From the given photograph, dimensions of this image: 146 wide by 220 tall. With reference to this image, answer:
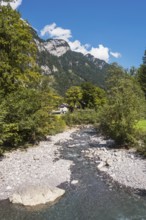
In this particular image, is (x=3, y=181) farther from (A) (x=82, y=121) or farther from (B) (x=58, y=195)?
(A) (x=82, y=121)

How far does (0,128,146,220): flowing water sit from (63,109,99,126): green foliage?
116 ft

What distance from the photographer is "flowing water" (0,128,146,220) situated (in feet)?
42.9

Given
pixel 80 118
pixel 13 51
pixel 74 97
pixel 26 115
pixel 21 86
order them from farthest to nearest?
1. pixel 74 97
2. pixel 80 118
3. pixel 21 86
4. pixel 13 51
5. pixel 26 115

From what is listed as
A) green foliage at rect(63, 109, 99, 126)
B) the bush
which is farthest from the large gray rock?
green foliage at rect(63, 109, 99, 126)

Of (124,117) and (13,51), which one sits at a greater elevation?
(13,51)

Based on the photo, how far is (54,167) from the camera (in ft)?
68.5

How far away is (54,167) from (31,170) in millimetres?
1912

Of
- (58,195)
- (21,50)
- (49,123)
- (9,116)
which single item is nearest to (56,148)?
(49,123)

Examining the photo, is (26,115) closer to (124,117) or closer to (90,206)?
(124,117)

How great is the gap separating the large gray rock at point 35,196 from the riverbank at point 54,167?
0.81 m

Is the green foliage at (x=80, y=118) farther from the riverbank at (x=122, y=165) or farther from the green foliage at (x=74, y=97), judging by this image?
the riverbank at (x=122, y=165)

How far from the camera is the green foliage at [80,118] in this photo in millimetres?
54000

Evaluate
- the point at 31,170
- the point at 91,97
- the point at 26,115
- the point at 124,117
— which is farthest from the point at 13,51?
the point at 91,97

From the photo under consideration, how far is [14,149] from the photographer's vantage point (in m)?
26.4
